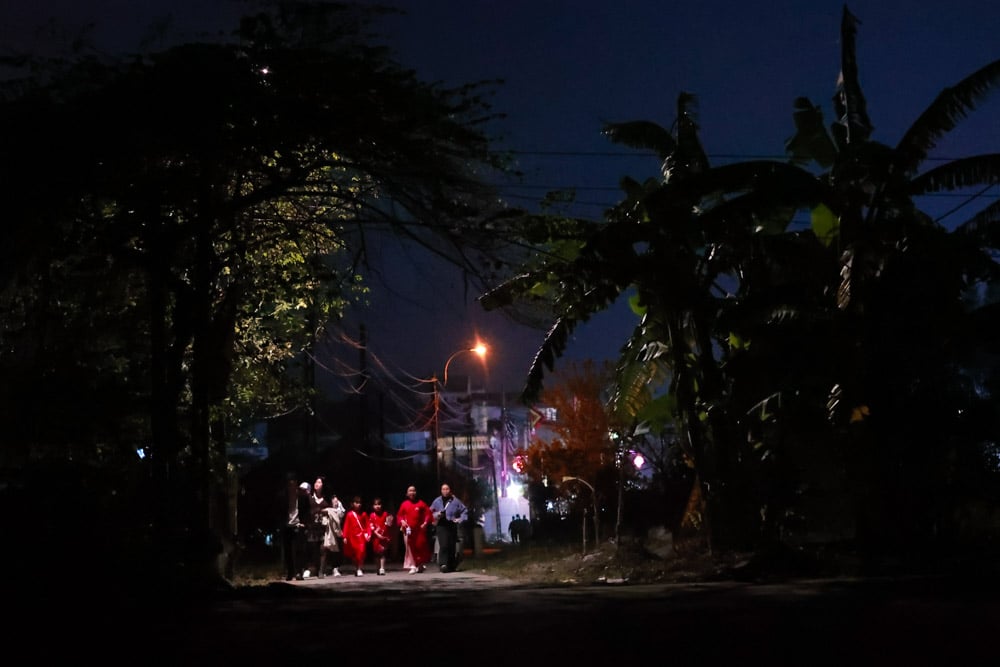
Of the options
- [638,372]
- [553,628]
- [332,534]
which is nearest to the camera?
[553,628]

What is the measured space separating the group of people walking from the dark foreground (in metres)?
7.27

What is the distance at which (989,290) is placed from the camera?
28.5 metres

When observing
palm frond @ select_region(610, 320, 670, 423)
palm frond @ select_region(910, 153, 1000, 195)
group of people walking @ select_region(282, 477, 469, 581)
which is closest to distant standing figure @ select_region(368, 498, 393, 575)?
group of people walking @ select_region(282, 477, 469, 581)

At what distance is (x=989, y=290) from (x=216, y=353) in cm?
2197

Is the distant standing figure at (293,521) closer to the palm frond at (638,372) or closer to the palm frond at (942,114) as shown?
the palm frond at (638,372)

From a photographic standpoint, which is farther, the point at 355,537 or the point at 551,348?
the point at 355,537

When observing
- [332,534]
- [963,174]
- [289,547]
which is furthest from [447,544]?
[963,174]

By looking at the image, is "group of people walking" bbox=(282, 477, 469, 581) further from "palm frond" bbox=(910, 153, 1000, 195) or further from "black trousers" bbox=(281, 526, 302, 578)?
"palm frond" bbox=(910, 153, 1000, 195)

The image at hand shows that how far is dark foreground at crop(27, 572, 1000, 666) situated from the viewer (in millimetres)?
7484

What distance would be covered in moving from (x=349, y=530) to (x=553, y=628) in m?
12.9

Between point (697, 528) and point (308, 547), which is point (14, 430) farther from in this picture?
point (697, 528)

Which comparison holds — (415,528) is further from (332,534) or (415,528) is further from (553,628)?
(553,628)

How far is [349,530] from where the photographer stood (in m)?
21.1

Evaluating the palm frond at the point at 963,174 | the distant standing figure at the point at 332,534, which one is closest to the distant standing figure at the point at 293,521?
the distant standing figure at the point at 332,534
